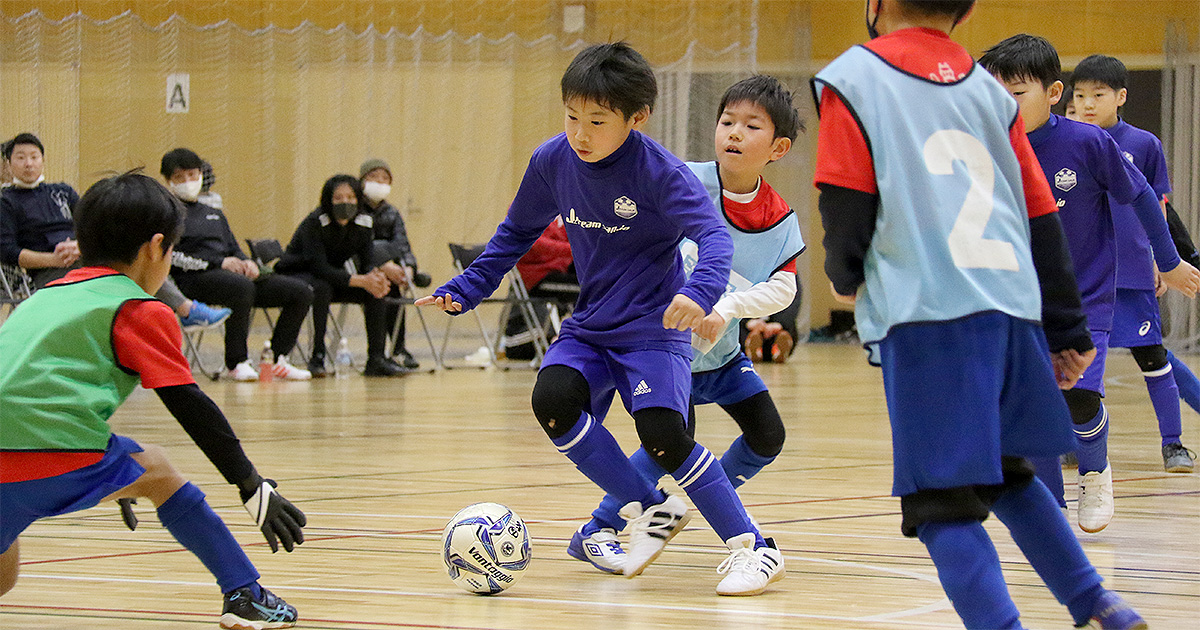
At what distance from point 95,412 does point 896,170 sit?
143 centimetres

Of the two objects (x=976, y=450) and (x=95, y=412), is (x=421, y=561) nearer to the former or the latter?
(x=95, y=412)

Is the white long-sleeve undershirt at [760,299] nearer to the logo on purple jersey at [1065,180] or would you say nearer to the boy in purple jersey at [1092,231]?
the boy in purple jersey at [1092,231]

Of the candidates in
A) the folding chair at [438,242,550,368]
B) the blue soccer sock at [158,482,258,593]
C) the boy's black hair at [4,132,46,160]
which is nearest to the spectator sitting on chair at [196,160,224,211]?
the boy's black hair at [4,132,46,160]

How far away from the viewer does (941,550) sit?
202 cm

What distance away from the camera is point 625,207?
3094mm

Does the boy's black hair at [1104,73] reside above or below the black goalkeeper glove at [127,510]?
above

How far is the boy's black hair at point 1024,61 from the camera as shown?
3404 mm

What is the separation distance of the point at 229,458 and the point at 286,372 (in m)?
7.32

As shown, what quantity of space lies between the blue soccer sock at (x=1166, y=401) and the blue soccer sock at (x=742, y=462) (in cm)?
219

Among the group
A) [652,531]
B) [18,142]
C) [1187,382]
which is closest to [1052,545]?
[652,531]

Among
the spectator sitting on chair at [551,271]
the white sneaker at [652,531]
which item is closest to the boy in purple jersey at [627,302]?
the white sneaker at [652,531]

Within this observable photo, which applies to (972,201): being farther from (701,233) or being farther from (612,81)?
(612,81)

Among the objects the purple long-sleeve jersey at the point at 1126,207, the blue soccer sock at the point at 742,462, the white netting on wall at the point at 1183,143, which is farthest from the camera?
the white netting on wall at the point at 1183,143

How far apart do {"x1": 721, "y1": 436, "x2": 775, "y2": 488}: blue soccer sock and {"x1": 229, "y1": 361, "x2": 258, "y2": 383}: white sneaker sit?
6.22 m
